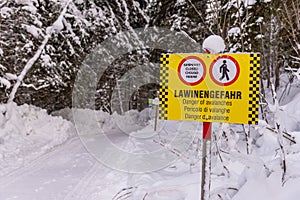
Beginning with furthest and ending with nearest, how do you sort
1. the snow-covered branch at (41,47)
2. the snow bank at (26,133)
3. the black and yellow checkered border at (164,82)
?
the snow-covered branch at (41,47), the snow bank at (26,133), the black and yellow checkered border at (164,82)

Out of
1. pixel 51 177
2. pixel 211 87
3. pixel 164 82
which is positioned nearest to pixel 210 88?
pixel 211 87

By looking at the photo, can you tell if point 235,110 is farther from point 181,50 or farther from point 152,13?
point 152,13

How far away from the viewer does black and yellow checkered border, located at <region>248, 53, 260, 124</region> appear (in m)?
2.83

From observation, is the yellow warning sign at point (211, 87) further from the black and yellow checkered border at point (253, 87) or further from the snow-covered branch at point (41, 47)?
the snow-covered branch at point (41, 47)

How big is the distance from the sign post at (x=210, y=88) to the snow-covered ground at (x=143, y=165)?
2.04ft

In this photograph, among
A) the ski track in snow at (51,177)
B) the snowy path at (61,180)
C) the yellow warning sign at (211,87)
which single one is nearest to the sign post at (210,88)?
the yellow warning sign at (211,87)

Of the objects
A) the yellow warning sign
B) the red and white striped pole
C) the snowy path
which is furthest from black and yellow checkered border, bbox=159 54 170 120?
the snowy path

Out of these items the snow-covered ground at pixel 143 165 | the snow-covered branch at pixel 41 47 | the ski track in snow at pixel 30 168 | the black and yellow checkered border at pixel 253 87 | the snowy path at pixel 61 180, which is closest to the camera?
the black and yellow checkered border at pixel 253 87

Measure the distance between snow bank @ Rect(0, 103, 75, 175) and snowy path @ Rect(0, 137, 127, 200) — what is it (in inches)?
21.9

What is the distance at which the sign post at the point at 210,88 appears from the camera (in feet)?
9.36

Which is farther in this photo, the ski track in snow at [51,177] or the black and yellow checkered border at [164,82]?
the ski track in snow at [51,177]

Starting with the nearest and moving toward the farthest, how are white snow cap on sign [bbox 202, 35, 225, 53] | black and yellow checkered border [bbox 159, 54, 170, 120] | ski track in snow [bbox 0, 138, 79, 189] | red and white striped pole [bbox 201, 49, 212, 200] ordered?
white snow cap on sign [bbox 202, 35, 225, 53] → red and white striped pole [bbox 201, 49, 212, 200] → black and yellow checkered border [bbox 159, 54, 170, 120] → ski track in snow [bbox 0, 138, 79, 189]

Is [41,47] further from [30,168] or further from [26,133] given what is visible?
[30,168]

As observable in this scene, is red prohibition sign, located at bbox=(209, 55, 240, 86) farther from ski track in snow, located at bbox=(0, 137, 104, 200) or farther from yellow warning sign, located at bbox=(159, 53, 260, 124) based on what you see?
ski track in snow, located at bbox=(0, 137, 104, 200)
